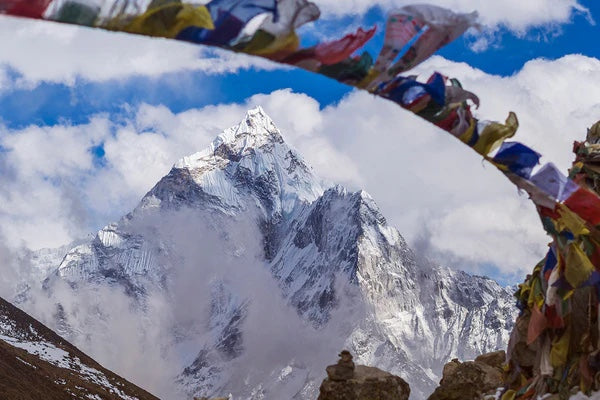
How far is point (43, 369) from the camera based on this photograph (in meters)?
91.2

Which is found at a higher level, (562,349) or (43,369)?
(562,349)

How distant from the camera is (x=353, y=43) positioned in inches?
448

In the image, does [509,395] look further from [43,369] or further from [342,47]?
[43,369]

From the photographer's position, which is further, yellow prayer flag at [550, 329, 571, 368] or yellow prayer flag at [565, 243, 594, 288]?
yellow prayer flag at [550, 329, 571, 368]

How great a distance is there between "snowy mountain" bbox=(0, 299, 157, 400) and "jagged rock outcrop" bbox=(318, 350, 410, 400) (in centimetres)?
5307

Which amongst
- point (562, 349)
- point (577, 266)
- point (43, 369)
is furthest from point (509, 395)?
point (43, 369)

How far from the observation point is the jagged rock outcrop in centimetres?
2092

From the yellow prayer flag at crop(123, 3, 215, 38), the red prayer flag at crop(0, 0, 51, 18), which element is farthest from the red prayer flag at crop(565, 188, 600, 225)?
the red prayer flag at crop(0, 0, 51, 18)

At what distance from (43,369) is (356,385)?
3046 inches

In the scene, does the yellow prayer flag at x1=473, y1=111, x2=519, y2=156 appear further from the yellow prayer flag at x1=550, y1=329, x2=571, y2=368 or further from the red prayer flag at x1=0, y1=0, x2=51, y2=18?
the red prayer flag at x1=0, y1=0, x2=51, y2=18

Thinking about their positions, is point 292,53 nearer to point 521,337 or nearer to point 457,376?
point 521,337

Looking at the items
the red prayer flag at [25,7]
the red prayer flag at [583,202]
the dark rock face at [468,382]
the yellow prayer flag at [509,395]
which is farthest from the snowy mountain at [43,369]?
the red prayer flag at [25,7]

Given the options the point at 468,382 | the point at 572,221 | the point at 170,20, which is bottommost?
the point at 468,382

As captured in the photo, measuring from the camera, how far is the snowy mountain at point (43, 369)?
3088 inches
